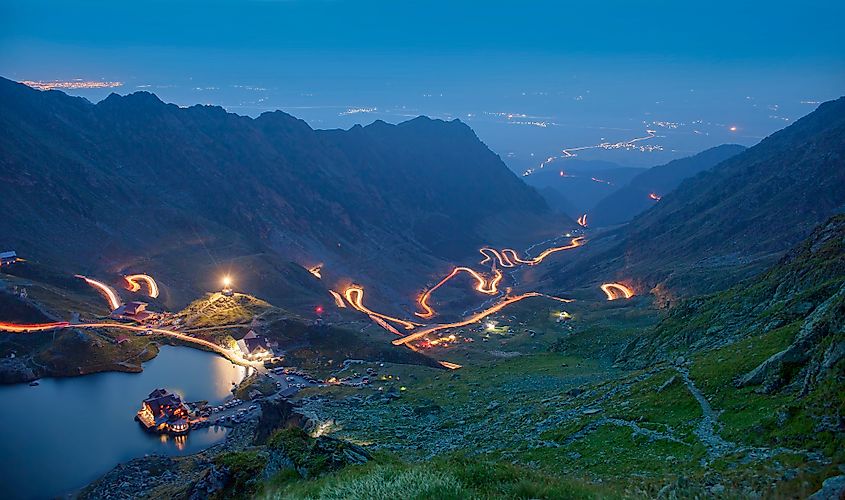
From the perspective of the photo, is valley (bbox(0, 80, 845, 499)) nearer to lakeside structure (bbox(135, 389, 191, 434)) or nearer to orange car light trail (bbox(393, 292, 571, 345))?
lakeside structure (bbox(135, 389, 191, 434))

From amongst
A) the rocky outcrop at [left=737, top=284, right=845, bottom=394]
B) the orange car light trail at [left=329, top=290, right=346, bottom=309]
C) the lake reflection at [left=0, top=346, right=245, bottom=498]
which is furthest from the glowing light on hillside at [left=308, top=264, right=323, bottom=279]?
the rocky outcrop at [left=737, top=284, right=845, bottom=394]

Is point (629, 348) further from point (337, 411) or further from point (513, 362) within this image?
point (337, 411)

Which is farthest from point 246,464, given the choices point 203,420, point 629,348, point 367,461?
point 629,348

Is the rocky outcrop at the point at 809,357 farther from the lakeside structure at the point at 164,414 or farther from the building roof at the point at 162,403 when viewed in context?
the building roof at the point at 162,403

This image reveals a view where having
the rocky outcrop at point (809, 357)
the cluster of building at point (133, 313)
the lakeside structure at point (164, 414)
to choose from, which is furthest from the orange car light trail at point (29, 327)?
the rocky outcrop at point (809, 357)

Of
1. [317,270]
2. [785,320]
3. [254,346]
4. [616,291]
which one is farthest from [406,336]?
[785,320]

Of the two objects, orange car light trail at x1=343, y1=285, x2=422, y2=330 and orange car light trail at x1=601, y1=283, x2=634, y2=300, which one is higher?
orange car light trail at x1=601, y1=283, x2=634, y2=300

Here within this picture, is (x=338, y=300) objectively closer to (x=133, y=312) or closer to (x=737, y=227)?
(x=133, y=312)
